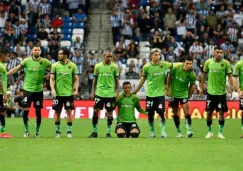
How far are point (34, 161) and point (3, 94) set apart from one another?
670 centimetres

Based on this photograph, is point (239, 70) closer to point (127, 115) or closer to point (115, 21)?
point (127, 115)

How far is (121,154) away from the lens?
55.0ft

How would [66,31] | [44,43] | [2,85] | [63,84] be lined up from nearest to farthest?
1. [2,85]
2. [63,84]
3. [44,43]
4. [66,31]

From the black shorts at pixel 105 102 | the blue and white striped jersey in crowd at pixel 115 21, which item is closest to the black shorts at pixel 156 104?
the black shorts at pixel 105 102

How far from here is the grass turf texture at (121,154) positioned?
48.6 feet

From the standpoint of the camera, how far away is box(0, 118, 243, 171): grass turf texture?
14828 mm

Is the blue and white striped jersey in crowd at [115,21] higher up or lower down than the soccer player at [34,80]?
higher up

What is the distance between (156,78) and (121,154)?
20.9 ft

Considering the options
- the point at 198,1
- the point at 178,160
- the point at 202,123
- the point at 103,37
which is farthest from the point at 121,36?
the point at 178,160

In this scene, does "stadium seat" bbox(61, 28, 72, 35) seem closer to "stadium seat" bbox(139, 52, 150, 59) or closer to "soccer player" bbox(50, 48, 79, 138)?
"stadium seat" bbox(139, 52, 150, 59)

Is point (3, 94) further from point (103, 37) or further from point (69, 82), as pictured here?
point (103, 37)

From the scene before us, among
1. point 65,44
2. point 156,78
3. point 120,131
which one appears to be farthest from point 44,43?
point 120,131

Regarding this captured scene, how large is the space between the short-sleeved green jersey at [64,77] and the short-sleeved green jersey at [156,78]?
2081 mm

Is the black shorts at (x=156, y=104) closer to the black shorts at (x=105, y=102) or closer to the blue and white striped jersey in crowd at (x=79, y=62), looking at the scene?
the black shorts at (x=105, y=102)
